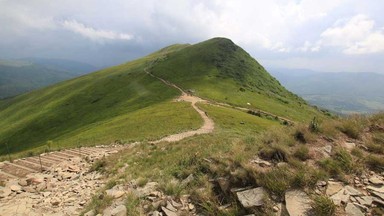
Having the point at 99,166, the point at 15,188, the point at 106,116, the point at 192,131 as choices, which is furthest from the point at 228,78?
the point at 15,188

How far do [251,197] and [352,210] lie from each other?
270 cm

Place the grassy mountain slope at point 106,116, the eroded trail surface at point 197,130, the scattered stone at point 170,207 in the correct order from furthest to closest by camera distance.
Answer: the grassy mountain slope at point 106,116 → the eroded trail surface at point 197,130 → the scattered stone at point 170,207

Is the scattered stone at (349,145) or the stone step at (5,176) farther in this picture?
the stone step at (5,176)

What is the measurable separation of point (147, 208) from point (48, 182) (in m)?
8.70

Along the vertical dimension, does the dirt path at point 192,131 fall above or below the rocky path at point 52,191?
below

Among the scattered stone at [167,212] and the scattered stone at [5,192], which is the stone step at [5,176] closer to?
the scattered stone at [5,192]

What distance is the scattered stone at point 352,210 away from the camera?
7277mm

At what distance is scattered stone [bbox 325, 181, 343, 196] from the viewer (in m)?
8.06

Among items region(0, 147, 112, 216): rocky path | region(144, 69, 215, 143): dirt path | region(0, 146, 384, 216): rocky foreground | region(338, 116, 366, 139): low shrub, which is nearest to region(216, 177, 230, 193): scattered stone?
region(0, 146, 384, 216): rocky foreground

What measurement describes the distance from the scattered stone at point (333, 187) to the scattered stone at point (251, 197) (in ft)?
6.08

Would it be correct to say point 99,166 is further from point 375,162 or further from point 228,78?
point 228,78

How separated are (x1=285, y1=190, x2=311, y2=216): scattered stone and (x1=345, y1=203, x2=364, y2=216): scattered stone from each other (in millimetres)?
938

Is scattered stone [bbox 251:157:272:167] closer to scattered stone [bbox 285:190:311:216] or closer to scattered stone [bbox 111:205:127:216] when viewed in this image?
scattered stone [bbox 285:190:311:216]

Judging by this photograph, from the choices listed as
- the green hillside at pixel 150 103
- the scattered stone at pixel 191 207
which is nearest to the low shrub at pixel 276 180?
the scattered stone at pixel 191 207
